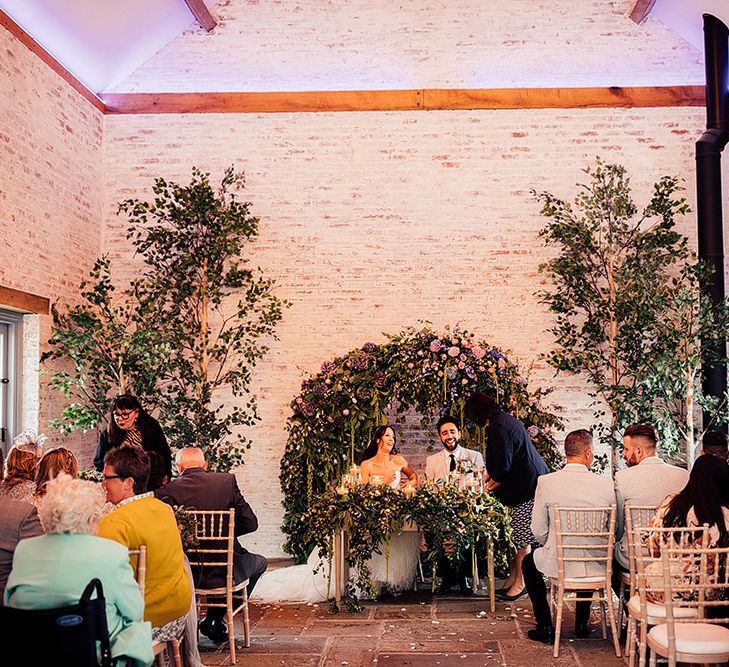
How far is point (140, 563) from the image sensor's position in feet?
13.0

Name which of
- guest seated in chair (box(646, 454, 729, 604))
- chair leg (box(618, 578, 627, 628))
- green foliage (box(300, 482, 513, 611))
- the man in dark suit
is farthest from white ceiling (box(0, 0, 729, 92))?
guest seated in chair (box(646, 454, 729, 604))

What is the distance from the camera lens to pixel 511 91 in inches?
368

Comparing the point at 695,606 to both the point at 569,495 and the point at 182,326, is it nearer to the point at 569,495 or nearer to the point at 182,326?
the point at 569,495

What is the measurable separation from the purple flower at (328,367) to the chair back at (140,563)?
14.8 ft

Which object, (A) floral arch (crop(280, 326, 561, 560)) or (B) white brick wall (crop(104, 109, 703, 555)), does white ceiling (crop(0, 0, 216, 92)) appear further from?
(A) floral arch (crop(280, 326, 561, 560))

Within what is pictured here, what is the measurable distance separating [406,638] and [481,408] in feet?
6.49

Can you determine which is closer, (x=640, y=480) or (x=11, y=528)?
(x=11, y=528)

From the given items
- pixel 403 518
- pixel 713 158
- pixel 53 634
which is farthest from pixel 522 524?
pixel 53 634

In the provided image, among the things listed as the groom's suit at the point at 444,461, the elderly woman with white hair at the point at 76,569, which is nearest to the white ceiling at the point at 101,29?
the groom's suit at the point at 444,461

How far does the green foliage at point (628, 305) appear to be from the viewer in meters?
8.27

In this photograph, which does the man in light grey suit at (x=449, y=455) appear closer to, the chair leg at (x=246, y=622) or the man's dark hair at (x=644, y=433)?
the man's dark hair at (x=644, y=433)

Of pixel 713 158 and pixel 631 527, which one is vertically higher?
pixel 713 158

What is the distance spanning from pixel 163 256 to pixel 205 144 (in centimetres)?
125

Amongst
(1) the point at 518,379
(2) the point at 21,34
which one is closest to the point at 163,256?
(2) the point at 21,34
